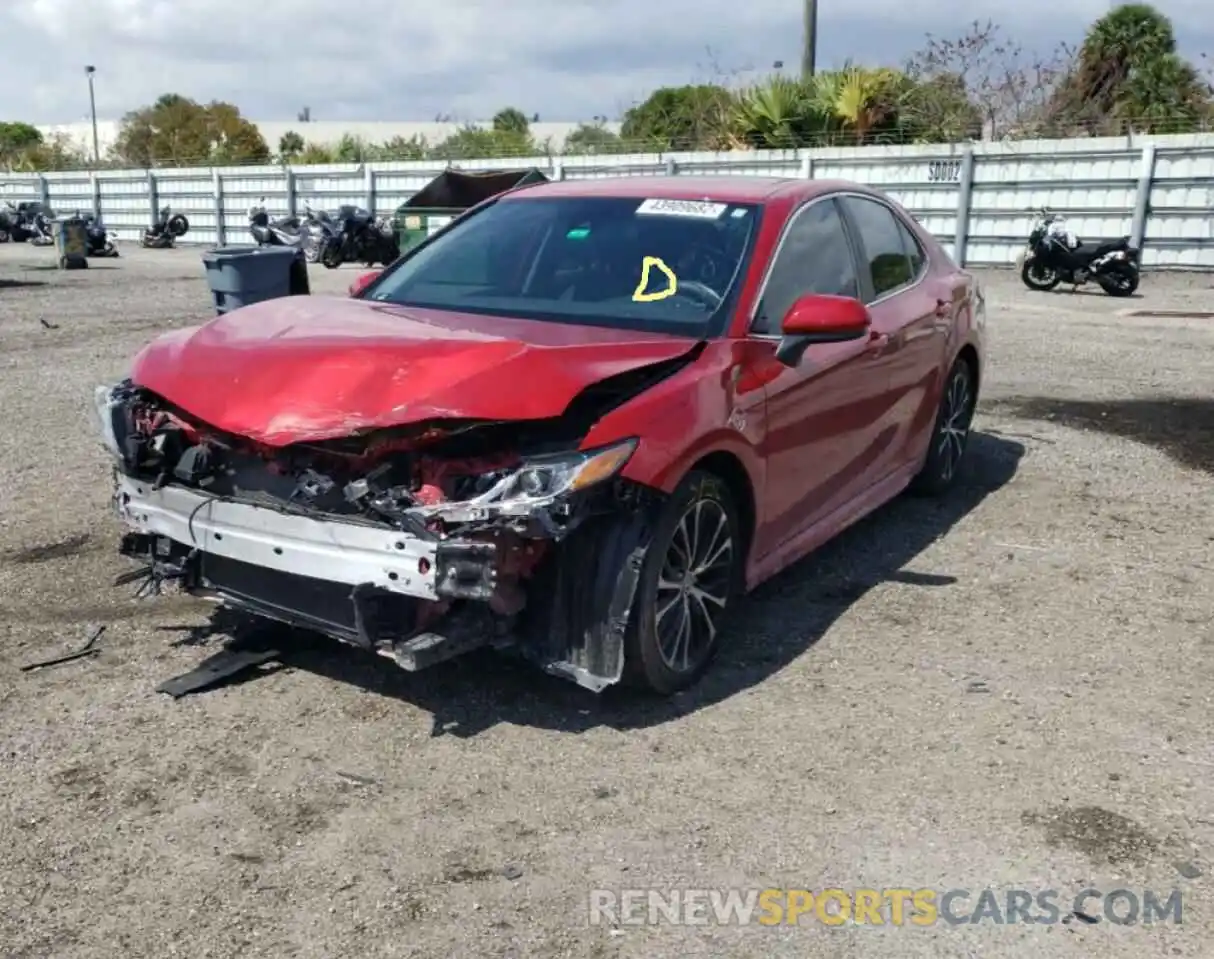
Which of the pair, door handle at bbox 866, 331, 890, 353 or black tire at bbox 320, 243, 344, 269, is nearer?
door handle at bbox 866, 331, 890, 353

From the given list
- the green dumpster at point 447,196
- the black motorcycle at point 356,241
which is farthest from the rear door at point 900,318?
the black motorcycle at point 356,241

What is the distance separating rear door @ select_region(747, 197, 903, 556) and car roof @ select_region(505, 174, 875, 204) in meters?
0.11

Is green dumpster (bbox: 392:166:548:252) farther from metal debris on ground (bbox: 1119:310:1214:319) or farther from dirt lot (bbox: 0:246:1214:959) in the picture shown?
dirt lot (bbox: 0:246:1214:959)

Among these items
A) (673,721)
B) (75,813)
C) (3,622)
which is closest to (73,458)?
(3,622)

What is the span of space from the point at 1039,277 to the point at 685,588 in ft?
51.3

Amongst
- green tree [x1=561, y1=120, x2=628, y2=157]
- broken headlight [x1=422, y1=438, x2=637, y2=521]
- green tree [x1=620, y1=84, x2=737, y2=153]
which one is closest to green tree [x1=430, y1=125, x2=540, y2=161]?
green tree [x1=561, y1=120, x2=628, y2=157]

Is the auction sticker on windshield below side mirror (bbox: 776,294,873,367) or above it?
above

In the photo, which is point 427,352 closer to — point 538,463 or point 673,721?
point 538,463

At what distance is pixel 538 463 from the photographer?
11.3ft

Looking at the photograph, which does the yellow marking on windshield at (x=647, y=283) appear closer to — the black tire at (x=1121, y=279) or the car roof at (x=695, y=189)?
the car roof at (x=695, y=189)

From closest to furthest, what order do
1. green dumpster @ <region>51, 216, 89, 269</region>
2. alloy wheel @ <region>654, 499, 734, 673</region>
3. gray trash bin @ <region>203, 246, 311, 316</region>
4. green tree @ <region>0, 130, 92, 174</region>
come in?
alloy wheel @ <region>654, 499, 734, 673</region>, gray trash bin @ <region>203, 246, 311, 316</region>, green dumpster @ <region>51, 216, 89, 269</region>, green tree @ <region>0, 130, 92, 174</region>

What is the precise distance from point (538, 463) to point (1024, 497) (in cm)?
396

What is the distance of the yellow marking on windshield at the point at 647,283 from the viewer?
14.4ft

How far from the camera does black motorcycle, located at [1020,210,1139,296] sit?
55.5 ft
